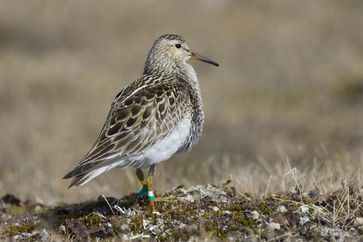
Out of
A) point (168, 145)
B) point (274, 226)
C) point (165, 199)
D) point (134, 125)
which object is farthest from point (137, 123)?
point (274, 226)

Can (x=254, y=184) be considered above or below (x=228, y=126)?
above

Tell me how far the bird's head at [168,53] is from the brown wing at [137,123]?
0.93 metres

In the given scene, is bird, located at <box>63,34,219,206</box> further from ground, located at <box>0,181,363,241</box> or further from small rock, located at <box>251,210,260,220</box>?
small rock, located at <box>251,210,260,220</box>

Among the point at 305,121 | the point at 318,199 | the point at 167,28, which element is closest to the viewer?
the point at 318,199

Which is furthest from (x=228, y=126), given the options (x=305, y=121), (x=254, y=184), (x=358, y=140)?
(x=254, y=184)

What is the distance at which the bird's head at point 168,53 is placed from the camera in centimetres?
891

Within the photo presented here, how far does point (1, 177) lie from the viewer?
46.3 ft

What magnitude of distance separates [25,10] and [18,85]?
572 centimetres

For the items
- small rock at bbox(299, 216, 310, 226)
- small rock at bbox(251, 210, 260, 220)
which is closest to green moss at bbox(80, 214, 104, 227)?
small rock at bbox(251, 210, 260, 220)

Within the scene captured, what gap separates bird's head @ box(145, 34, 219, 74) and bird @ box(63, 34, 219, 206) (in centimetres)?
53

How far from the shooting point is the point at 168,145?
7562mm

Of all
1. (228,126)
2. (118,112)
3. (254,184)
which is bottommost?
(228,126)

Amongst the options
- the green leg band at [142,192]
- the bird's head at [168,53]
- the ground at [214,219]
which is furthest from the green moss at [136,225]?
the bird's head at [168,53]

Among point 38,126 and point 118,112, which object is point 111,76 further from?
point 118,112
